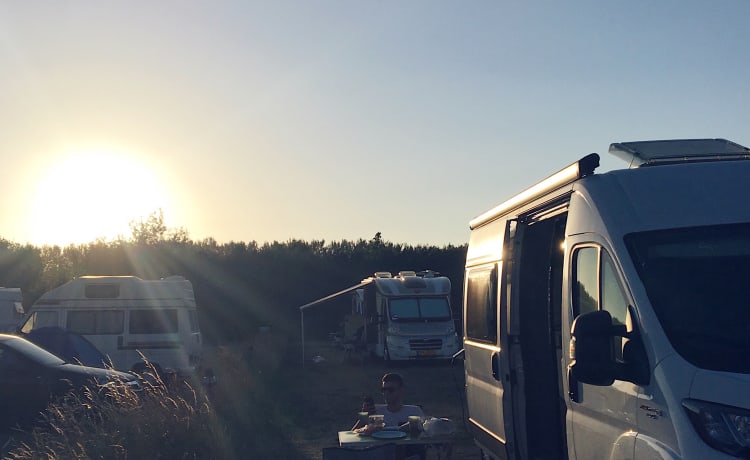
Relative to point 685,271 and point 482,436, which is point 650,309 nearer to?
point 685,271

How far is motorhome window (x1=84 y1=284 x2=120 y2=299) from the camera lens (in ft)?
70.3

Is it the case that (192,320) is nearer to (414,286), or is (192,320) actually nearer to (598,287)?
(414,286)

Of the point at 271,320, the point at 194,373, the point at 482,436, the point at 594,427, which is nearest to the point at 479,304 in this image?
the point at 482,436

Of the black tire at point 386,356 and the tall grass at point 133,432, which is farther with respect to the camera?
the black tire at point 386,356

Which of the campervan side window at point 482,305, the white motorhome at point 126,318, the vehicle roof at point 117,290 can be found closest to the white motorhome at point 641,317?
the campervan side window at point 482,305

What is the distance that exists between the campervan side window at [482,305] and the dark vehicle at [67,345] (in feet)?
35.5

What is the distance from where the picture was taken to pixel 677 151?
7.19 metres

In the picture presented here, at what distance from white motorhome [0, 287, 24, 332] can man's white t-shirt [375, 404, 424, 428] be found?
1765cm

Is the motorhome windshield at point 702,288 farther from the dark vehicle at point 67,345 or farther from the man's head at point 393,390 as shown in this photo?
the dark vehicle at point 67,345

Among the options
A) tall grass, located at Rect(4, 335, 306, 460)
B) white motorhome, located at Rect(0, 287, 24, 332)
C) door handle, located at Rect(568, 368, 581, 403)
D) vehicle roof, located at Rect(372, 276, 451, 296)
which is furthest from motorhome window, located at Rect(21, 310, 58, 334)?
door handle, located at Rect(568, 368, 581, 403)

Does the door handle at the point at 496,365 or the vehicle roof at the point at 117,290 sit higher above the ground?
the vehicle roof at the point at 117,290

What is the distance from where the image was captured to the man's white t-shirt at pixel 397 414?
9.79m

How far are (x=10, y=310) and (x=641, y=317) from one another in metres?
23.6

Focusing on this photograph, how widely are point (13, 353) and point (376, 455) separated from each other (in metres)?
9.06
